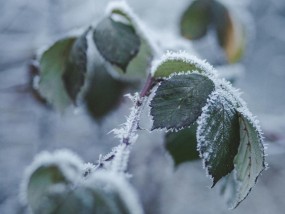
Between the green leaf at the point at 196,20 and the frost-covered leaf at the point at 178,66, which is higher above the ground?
the green leaf at the point at 196,20

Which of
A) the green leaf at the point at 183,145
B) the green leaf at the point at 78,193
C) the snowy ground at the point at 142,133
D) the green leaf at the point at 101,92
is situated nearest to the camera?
the green leaf at the point at 78,193

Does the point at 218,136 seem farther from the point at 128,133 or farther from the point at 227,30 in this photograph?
the point at 227,30

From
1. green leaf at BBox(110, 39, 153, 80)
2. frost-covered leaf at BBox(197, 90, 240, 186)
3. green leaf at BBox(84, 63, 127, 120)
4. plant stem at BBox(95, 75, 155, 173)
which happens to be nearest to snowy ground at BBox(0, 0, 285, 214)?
green leaf at BBox(84, 63, 127, 120)

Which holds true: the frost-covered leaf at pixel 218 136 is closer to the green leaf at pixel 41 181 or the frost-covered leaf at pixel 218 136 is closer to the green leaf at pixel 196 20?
the green leaf at pixel 41 181

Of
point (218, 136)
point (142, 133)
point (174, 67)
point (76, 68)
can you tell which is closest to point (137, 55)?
point (76, 68)

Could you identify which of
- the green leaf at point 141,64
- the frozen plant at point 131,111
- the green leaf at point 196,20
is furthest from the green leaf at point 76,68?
the green leaf at point 196,20

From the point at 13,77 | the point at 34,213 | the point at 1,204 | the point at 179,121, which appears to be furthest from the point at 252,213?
the point at 179,121

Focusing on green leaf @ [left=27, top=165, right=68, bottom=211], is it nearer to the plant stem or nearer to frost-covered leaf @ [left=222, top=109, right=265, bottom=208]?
the plant stem
